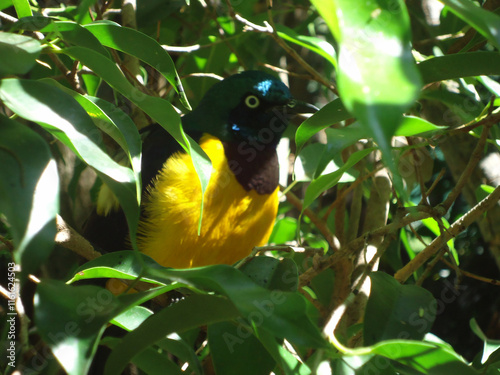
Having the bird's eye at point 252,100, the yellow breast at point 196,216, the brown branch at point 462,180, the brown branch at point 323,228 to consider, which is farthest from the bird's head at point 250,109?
the brown branch at point 462,180

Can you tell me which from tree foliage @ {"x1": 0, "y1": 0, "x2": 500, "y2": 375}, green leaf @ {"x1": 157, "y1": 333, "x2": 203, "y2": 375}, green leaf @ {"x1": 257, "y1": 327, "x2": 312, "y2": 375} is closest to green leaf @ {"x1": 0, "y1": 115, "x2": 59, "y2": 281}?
tree foliage @ {"x1": 0, "y1": 0, "x2": 500, "y2": 375}

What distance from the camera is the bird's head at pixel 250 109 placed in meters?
1.51

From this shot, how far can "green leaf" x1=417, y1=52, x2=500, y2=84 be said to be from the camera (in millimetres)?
749

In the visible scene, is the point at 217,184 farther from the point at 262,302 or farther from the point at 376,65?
the point at 376,65

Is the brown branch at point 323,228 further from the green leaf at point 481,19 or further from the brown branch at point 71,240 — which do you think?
the green leaf at point 481,19

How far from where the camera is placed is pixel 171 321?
66 cm

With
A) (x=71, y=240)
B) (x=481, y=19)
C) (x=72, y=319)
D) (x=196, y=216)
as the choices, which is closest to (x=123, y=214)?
(x=196, y=216)

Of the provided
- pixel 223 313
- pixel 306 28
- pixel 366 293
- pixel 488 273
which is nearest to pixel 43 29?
pixel 223 313

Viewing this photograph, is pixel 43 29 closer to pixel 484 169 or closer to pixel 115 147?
pixel 115 147

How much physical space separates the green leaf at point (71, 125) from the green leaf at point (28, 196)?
0.04m

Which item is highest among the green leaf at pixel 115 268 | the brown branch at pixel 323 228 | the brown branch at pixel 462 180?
the brown branch at pixel 462 180

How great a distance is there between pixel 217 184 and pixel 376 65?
3.13 ft

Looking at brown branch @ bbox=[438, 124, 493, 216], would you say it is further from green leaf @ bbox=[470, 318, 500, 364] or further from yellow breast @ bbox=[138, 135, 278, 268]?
yellow breast @ bbox=[138, 135, 278, 268]

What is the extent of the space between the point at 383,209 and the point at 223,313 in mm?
897
